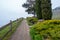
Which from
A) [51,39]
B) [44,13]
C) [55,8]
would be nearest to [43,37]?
[51,39]

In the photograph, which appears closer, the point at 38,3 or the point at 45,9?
the point at 45,9

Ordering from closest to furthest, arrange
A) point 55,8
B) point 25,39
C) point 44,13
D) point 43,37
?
point 43,37, point 25,39, point 44,13, point 55,8

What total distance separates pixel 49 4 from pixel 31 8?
2684cm

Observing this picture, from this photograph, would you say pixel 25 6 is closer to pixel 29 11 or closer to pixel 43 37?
pixel 29 11

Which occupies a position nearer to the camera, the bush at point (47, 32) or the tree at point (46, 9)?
the bush at point (47, 32)

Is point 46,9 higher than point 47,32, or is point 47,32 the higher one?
point 47,32

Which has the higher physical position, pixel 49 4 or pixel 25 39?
pixel 49 4

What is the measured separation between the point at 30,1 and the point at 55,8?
72.1ft

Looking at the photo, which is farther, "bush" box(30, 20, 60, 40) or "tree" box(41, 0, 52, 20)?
"tree" box(41, 0, 52, 20)

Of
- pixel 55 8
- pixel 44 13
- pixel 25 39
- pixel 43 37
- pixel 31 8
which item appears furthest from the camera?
pixel 31 8

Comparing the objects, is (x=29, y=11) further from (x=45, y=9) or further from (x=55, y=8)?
(x=45, y=9)

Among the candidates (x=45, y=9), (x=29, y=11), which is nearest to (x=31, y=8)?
(x=29, y=11)

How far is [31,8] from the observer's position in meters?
54.1

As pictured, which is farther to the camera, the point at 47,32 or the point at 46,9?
the point at 46,9
